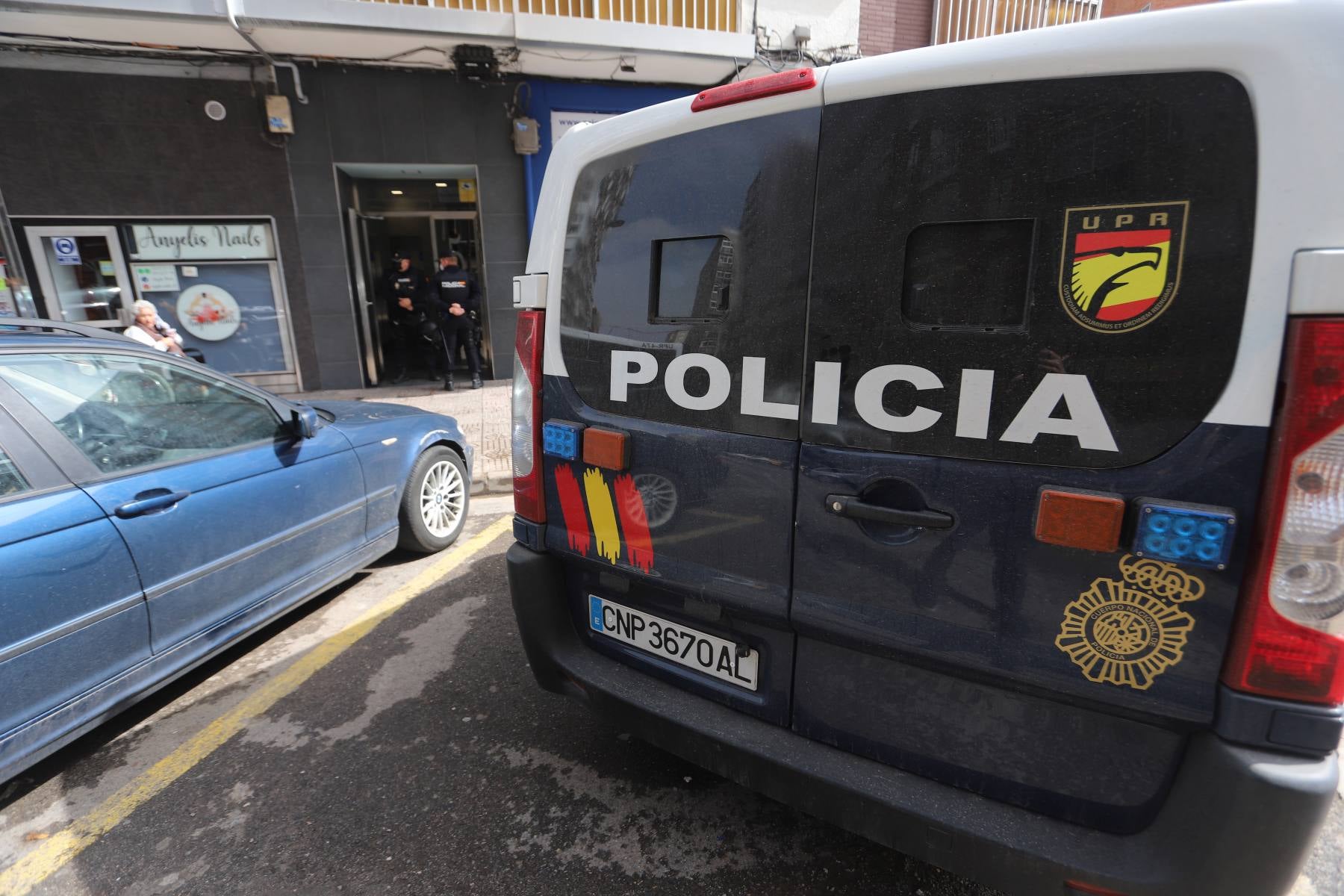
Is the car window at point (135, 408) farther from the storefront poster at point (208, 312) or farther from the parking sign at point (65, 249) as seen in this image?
the parking sign at point (65, 249)

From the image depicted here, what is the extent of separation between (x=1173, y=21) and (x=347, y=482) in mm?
3615

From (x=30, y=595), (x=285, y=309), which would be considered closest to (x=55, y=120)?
(x=285, y=309)

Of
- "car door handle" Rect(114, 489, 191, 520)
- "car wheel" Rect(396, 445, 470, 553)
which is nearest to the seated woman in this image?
"car wheel" Rect(396, 445, 470, 553)

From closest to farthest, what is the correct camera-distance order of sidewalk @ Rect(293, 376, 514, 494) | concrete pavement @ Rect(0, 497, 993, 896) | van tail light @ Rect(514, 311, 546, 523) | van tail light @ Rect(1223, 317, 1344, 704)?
van tail light @ Rect(1223, 317, 1344, 704), concrete pavement @ Rect(0, 497, 993, 896), van tail light @ Rect(514, 311, 546, 523), sidewalk @ Rect(293, 376, 514, 494)

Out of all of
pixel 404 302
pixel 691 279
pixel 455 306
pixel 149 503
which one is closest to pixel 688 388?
pixel 691 279

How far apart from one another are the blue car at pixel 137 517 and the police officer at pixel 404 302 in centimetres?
647

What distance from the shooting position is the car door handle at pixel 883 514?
1465 millimetres

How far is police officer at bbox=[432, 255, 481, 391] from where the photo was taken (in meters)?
9.04

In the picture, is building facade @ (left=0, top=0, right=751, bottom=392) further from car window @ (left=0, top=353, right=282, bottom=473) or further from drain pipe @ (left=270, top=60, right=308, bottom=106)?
car window @ (left=0, top=353, right=282, bottom=473)

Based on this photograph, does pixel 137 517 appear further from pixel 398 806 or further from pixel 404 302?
pixel 404 302

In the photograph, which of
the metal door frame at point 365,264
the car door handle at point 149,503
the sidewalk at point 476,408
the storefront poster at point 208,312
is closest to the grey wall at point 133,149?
the metal door frame at point 365,264

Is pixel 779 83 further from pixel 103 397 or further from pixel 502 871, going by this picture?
pixel 103 397

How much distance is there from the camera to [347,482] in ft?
11.6

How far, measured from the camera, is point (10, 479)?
2234mm
